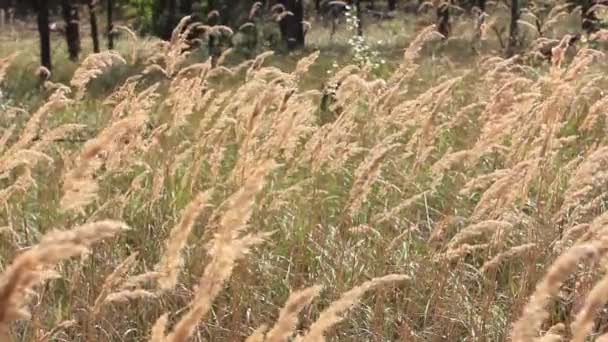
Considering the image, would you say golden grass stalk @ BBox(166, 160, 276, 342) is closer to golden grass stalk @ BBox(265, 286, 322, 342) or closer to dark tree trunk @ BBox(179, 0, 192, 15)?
golden grass stalk @ BBox(265, 286, 322, 342)

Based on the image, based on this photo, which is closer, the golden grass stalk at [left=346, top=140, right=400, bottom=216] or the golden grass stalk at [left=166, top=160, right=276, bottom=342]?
the golden grass stalk at [left=166, top=160, right=276, bottom=342]

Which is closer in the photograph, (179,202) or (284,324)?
(284,324)

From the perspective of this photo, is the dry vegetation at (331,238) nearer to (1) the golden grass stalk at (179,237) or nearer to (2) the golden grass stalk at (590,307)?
(1) the golden grass stalk at (179,237)

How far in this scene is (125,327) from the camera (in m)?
2.85

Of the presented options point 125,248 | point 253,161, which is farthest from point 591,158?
point 125,248

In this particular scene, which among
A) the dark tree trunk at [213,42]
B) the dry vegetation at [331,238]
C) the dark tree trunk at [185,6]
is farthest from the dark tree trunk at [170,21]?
the dry vegetation at [331,238]

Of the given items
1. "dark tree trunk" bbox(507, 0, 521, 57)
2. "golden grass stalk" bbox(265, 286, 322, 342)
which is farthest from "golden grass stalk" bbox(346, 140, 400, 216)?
"dark tree trunk" bbox(507, 0, 521, 57)

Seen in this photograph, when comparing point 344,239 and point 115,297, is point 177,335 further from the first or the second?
point 344,239

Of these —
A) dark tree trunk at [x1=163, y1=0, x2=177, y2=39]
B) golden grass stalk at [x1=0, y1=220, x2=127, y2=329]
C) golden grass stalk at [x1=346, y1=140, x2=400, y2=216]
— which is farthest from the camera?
dark tree trunk at [x1=163, y1=0, x2=177, y2=39]

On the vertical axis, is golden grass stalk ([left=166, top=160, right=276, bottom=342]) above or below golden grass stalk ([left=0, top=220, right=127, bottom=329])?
below

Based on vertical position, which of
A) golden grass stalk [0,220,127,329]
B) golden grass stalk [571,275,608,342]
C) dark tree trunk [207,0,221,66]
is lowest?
dark tree trunk [207,0,221,66]

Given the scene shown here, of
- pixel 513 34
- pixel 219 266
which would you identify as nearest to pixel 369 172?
pixel 219 266

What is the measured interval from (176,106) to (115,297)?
2.23 metres

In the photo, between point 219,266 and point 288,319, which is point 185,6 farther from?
point 288,319
